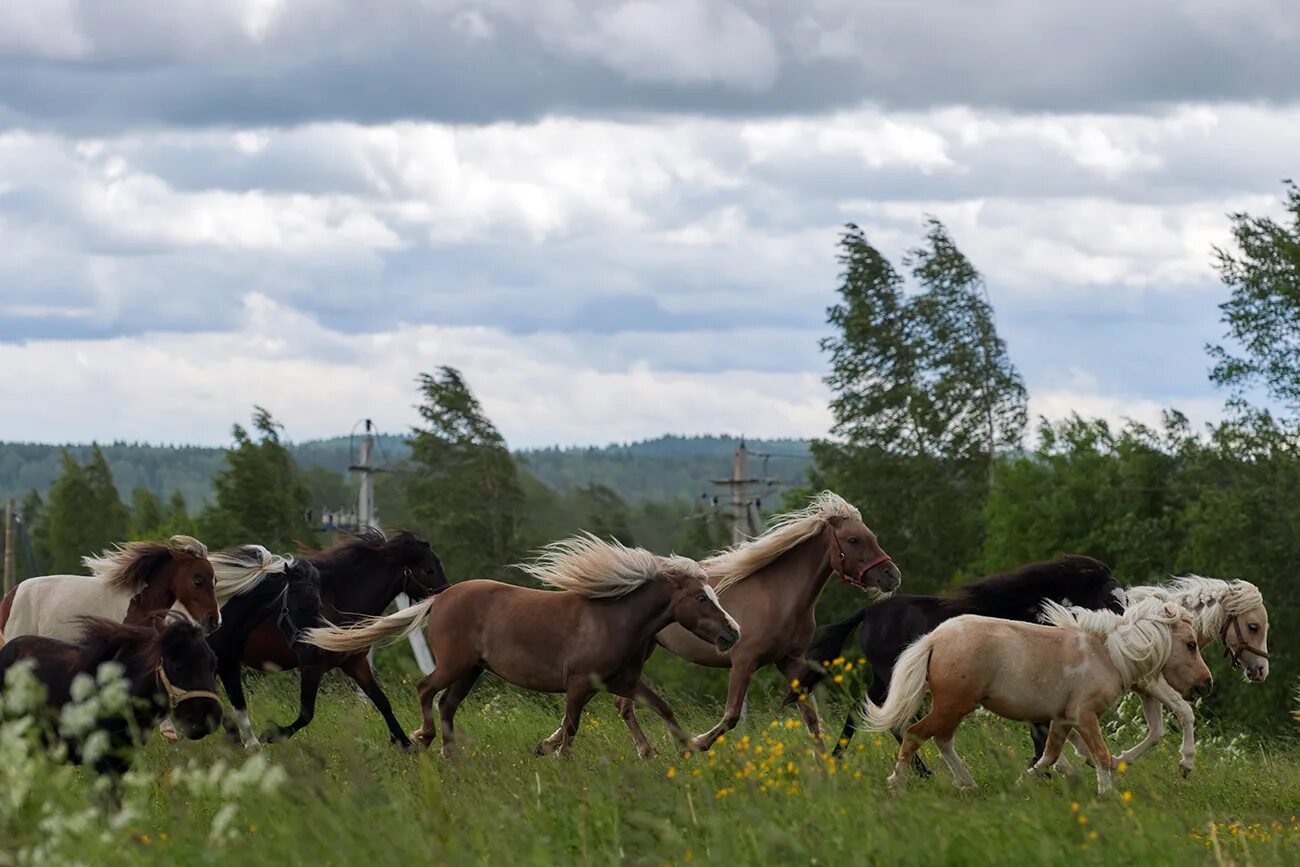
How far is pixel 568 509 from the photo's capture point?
89.9 metres

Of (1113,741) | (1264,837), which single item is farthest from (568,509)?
(1264,837)

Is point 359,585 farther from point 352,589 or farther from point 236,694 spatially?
point 236,694

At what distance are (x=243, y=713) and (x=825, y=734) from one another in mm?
4228

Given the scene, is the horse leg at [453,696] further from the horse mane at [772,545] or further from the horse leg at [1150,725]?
the horse leg at [1150,725]

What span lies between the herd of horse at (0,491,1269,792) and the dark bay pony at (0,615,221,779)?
603 mm

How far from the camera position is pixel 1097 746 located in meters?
10.7

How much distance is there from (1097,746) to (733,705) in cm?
261

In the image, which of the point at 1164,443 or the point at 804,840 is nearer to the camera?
the point at 804,840

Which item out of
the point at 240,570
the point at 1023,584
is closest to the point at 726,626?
the point at 1023,584

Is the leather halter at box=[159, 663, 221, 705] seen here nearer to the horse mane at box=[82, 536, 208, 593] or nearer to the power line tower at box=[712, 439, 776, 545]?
the horse mane at box=[82, 536, 208, 593]

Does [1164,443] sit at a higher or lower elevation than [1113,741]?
higher

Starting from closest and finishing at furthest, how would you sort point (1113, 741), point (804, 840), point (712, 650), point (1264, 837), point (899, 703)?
point (804, 840) < point (1264, 837) < point (899, 703) < point (712, 650) < point (1113, 741)

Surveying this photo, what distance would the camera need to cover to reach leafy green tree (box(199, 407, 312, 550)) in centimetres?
6856

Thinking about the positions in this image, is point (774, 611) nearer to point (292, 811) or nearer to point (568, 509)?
point (292, 811)
